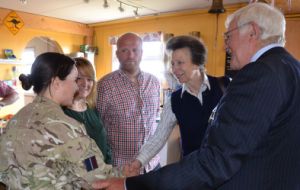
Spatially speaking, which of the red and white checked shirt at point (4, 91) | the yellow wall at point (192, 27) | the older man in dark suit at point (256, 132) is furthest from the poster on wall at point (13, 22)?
the older man in dark suit at point (256, 132)

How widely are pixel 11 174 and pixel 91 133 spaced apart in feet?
2.28

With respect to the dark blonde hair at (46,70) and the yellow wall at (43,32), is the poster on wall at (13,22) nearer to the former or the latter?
the yellow wall at (43,32)

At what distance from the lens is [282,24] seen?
0.98 meters

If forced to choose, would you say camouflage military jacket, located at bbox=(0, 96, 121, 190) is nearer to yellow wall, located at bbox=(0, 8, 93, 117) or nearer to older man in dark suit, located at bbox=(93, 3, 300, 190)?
older man in dark suit, located at bbox=(93, 3, 300, 190)

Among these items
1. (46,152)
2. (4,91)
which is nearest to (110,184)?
(46,152)

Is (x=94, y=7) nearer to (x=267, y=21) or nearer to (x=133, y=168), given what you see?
(x=133, y=168)

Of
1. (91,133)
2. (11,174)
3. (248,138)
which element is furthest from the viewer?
(91,133)

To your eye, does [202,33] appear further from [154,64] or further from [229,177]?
[229,177]

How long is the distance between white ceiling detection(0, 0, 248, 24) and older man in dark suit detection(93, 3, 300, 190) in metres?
3.22

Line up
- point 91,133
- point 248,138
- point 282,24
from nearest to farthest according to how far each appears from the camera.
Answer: point 248,138, point 282,24, point 91,133

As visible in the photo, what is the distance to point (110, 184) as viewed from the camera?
1.08 m

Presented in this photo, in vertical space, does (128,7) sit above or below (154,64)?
above

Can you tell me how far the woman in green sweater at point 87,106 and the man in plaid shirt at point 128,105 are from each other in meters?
0.17

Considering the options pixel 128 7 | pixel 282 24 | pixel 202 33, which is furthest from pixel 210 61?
pixel 282 24
